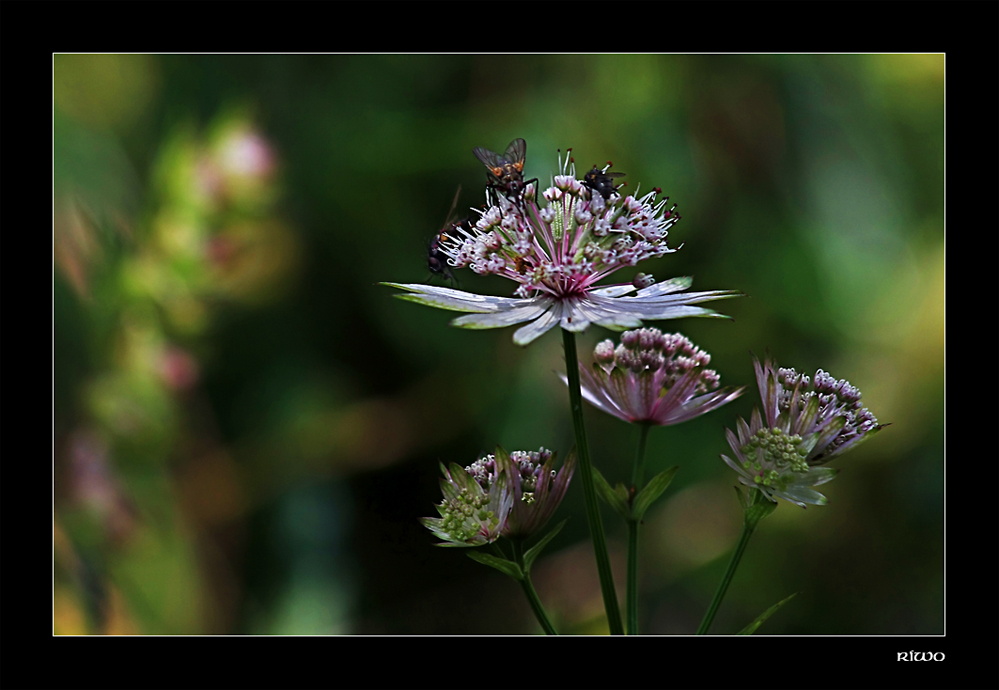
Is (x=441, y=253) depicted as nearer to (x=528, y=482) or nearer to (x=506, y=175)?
(x=506, y=175)

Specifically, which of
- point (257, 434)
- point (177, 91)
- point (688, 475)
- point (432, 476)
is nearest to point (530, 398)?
point (432, 476)

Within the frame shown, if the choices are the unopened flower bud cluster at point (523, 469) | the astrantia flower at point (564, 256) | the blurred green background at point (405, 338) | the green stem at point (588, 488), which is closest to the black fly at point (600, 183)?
the astrantia flower at point (564, 256)

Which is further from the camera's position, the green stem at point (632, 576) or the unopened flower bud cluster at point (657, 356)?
the unopened flower bud cluster at point (657, 356)

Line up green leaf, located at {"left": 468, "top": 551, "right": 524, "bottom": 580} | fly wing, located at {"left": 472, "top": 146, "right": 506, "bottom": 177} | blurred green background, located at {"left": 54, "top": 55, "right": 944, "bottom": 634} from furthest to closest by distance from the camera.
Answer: blurred green background, located at {"left": 54, "top": 55, "right": 944, "bottom": 634} < fly wing, located at {"left": 472, "top": 146, "right": 506, "bottom": 177} < green leaf, located at {"left": 468, "top": 551, "right": 524, "bottom": 580}

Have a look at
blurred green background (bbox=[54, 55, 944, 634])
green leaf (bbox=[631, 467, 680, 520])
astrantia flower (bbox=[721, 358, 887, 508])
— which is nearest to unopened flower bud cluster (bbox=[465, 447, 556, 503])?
green leaf (bbox=[631, 467, 680, 520])

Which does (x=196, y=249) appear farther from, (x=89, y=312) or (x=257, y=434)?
(x=257, y=434)

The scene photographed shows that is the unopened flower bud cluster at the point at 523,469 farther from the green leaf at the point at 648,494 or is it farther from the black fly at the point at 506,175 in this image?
the black fly at the point at 506,175

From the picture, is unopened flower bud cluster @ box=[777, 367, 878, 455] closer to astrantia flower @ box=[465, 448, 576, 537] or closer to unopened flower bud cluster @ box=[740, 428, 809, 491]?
unopened flower bud cluster @ box=[740, 428, 809, 491]
